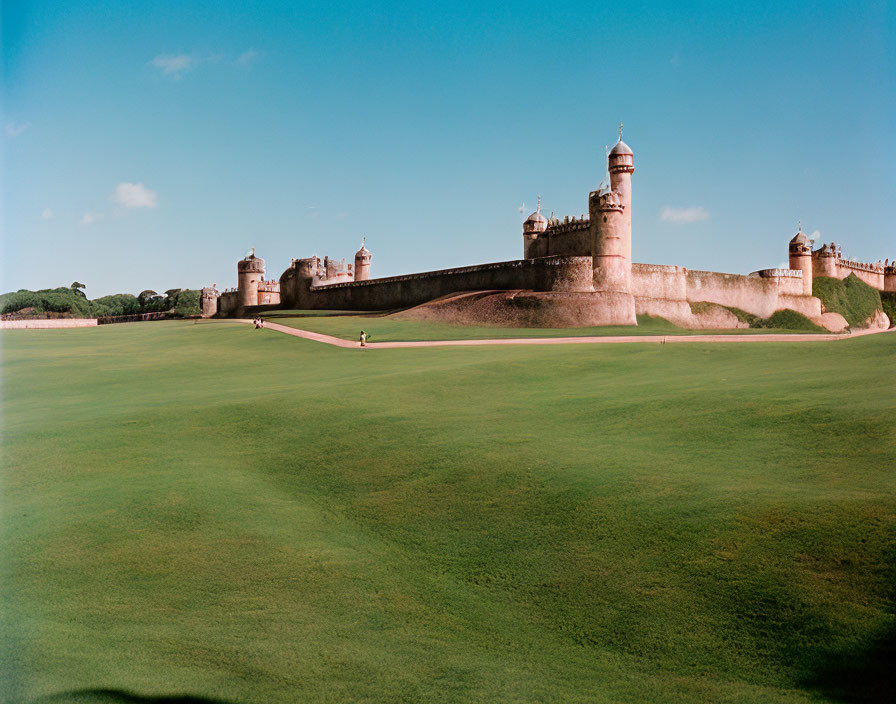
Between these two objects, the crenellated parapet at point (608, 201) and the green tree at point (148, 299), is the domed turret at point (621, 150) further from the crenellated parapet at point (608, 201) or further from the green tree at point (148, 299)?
the green tree at point (148, 299)

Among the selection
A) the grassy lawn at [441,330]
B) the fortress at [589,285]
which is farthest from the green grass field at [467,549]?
the fortress at [589,285]

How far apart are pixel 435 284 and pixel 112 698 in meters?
48.4

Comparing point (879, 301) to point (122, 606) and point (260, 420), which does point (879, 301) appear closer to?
point (260, 420)

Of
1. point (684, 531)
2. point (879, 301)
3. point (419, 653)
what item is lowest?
point (419, 653)

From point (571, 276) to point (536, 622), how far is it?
38.9 meters

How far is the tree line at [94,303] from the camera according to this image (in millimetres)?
93406

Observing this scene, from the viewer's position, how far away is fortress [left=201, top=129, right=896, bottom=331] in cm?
4494

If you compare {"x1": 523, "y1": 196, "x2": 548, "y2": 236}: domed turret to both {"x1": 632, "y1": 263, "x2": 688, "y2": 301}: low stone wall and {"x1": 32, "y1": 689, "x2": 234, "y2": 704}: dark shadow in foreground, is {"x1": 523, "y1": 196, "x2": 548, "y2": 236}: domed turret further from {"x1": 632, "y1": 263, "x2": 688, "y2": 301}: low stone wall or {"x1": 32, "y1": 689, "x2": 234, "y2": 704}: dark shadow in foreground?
{"x1": 32, "y1": 689, "x2": 234, "y2": 704}: dark shadow in foreground

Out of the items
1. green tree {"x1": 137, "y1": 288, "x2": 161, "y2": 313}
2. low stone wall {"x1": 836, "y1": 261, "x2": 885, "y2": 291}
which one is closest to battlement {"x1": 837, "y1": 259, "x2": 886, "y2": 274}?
low stone wall {"x1": 836, "y1": 261, "x2": 885, "y2": 291}

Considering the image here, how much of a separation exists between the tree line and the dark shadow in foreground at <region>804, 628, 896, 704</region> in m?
91.6

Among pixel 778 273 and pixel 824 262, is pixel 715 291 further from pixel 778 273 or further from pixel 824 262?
pixel 824 262

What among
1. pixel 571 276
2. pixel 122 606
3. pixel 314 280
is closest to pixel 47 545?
pixel 122 606

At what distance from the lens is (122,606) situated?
8672mm

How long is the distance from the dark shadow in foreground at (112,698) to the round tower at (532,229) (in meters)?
52.5
